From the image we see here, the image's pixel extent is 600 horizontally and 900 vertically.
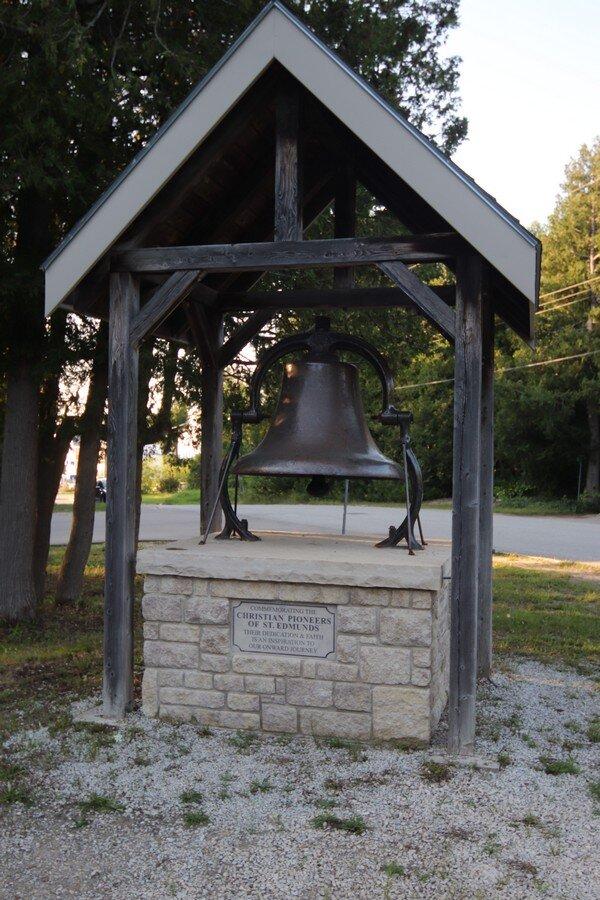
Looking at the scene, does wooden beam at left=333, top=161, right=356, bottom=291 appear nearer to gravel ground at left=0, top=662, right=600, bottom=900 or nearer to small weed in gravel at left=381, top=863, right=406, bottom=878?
gravel ground at left=0, top=662, right=600, bottom=900

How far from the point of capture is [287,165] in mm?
4918

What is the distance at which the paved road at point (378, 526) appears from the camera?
15.9m

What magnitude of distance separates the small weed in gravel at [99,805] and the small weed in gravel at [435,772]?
146cm

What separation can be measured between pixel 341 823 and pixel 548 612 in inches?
238

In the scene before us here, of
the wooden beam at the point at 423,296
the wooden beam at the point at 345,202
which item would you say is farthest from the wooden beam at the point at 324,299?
the wooden beam at the point at 423,296

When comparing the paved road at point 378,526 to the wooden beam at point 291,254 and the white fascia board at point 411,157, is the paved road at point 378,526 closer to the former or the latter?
the wooden beam at point 291,254

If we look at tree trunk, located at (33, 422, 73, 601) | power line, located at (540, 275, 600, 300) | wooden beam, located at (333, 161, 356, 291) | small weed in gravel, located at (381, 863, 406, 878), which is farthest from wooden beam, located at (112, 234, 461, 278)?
power line, located at (540, 275, 600, 300)

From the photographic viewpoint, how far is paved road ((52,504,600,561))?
15.9 metres

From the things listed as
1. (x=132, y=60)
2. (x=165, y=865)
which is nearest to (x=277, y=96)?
(x=132, y=60)

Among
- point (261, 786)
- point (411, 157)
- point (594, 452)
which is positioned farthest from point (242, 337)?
point (594, 452)

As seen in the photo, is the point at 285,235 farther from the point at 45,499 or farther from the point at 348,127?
the point at 45,499

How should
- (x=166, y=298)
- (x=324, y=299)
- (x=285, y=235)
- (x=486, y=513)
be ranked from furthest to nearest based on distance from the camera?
(x=324, y=299) < (x=486, y=513) < (x=166, y=298) < (x=285, y=235)

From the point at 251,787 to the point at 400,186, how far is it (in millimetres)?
3479

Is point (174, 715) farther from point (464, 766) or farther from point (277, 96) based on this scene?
point (277, 96)
